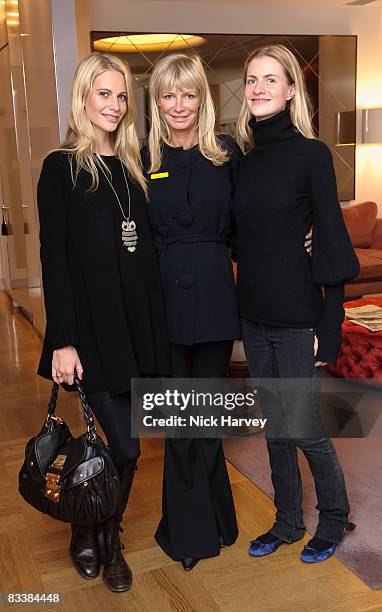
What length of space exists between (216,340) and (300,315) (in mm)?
285

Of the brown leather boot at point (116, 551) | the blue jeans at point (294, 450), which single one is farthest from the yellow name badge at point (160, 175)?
the brown leather boot at point (116, 551)

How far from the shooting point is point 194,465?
237 cm

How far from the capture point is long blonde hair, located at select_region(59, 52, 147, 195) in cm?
208

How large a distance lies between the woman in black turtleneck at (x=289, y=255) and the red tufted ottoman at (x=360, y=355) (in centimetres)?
186

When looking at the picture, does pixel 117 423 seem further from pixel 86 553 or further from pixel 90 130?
pixel 90 130

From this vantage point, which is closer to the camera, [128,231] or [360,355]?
[128,231]

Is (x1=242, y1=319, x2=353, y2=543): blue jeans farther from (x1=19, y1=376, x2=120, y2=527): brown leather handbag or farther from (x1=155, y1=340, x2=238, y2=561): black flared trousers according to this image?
(x1=19, y1=376, x2=120, y2=527): brown leather handbag

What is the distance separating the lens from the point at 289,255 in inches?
84.4

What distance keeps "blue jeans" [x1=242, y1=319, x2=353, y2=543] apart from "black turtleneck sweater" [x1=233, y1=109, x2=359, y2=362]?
58mm

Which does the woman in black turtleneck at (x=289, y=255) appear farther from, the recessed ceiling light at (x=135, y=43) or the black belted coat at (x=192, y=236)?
the recessed ceiling light at (x=135, y=43)

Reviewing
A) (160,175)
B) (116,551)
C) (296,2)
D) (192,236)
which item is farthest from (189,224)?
(296,2)

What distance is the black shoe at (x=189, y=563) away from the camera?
2.36 m

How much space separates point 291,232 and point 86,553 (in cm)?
125

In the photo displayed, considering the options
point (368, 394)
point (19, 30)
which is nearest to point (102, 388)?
point (368, 394)
